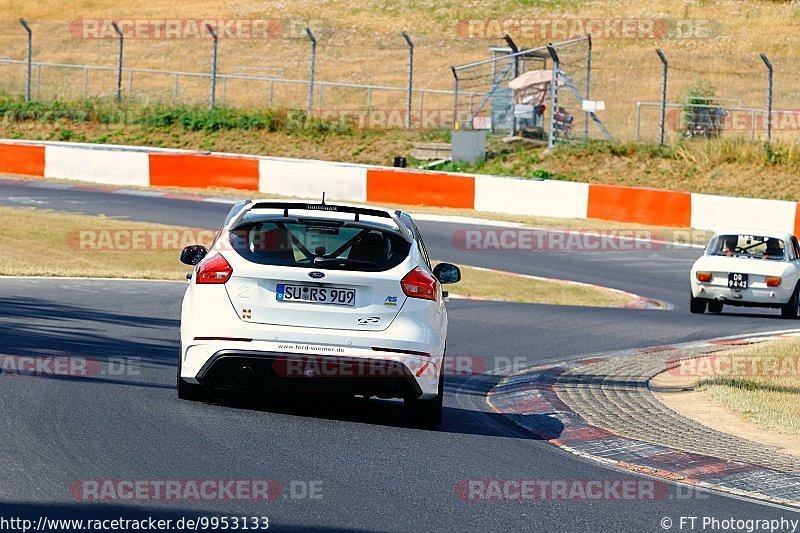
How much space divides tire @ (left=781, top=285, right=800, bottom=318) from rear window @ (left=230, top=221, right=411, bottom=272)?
1235 cm

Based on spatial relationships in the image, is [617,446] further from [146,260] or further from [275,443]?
[146,260]

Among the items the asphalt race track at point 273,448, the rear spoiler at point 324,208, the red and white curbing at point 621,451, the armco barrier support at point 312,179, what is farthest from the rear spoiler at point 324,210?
the armco barrier support at point 312,179

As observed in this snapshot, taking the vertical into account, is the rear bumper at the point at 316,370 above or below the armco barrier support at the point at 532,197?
below

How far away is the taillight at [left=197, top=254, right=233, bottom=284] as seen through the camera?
888cm

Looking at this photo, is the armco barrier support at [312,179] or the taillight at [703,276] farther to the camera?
the armco barrier support at [312,179]

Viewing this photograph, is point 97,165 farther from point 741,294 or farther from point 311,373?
point 311,373

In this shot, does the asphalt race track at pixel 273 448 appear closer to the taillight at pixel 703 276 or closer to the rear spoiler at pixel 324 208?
the rear spoiler at pixel 324 208

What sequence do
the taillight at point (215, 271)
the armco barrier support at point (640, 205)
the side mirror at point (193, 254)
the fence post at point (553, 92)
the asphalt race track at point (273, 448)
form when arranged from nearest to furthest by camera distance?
1. the asphalt race track at point (273, 448)
2. the taillight at point (215, 271)
3. the side mirror at point (193, 254)
4. the armco barrier support at point (640, 205)
5. the fence post at point (553, 92)

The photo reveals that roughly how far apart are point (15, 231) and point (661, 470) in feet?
58.9

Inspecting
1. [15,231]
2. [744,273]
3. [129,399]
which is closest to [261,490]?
[129,399]

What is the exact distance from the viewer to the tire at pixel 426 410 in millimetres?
9227

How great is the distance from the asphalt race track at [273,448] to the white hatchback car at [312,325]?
0.33m

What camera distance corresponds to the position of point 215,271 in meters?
8.92

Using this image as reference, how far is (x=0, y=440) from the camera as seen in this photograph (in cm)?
765
